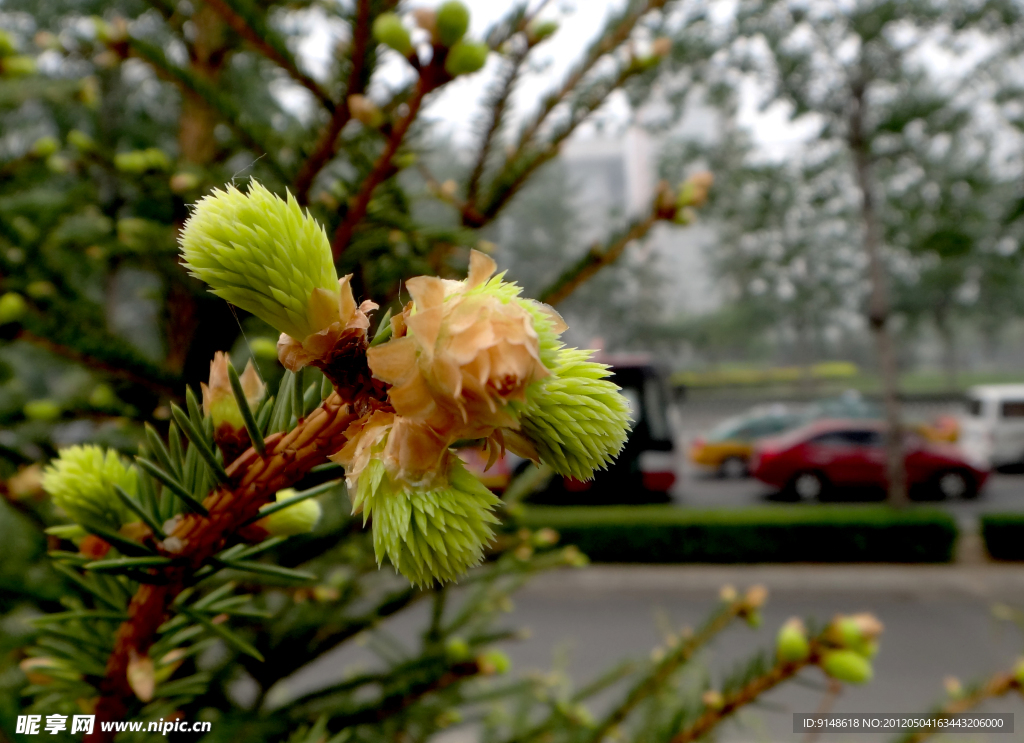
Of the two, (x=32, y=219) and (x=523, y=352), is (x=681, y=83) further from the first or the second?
(x=523, y=352)

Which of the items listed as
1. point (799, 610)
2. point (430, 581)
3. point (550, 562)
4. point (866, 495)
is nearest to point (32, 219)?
point (550, 562)

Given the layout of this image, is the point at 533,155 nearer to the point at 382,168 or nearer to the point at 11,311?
the point at 382,168

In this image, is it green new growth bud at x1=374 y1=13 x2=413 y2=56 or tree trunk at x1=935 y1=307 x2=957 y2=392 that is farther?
tree trunk at x1=935 y1=307 x2=957 y2=392

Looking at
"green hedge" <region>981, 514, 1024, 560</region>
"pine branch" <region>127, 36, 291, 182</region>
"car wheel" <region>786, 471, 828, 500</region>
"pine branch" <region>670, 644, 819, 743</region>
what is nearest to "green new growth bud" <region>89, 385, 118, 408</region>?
"pine branch" <region>127, 36, 291, 182</region>

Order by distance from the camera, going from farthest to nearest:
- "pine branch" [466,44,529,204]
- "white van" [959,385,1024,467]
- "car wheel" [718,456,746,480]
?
"car wheel" [718,456,746,480], "white van" [959,385,1024,467], "pine branch" [466,44,529,204]

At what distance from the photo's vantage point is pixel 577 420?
259 millimetres

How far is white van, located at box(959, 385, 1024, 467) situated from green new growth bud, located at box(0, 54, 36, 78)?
13.2 metres

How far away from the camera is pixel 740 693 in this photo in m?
0.80

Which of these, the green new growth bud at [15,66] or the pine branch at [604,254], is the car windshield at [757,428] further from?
the green new growth bud at [15,66]

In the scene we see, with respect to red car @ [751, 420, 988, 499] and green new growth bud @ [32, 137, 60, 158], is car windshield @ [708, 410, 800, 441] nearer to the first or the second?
red car @ [751, 420, 988, 499]

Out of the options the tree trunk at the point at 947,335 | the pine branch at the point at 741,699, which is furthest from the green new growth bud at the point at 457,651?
the tree trunk at the point at 947,335

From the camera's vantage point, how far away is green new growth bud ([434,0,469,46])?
1.63 ft

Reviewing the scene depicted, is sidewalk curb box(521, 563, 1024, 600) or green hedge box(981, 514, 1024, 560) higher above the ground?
green hedge box(981, 514, 1024, 560)

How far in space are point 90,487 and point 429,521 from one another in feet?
0.77
